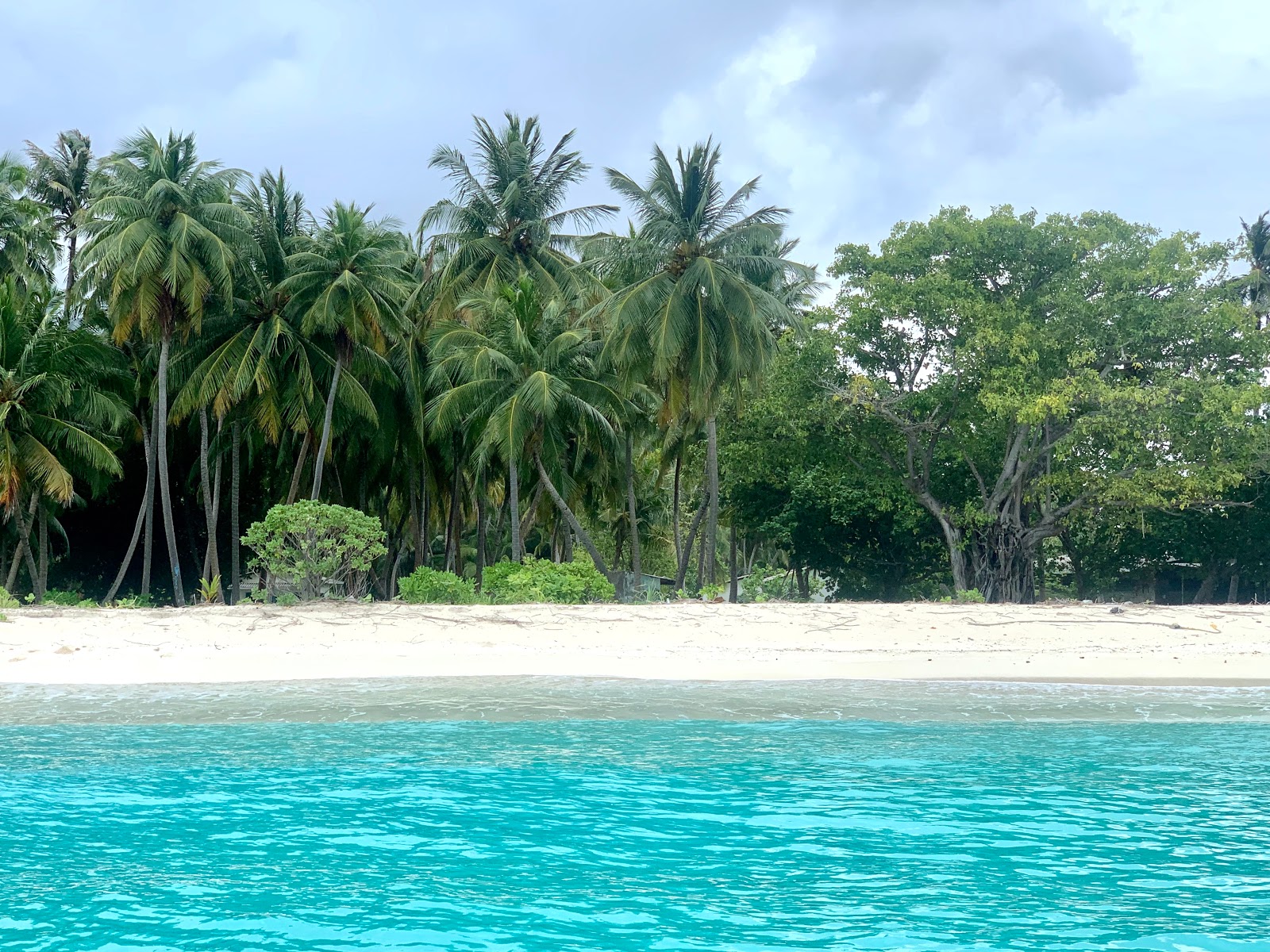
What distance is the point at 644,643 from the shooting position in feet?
57.4

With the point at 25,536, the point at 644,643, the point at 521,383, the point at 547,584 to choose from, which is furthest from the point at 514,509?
the point at 25,536

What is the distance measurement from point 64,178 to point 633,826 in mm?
38247

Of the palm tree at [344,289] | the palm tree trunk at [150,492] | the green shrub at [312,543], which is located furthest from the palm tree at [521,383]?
the palm tree trunk at [150,492]

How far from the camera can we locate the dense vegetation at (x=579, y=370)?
2667cm

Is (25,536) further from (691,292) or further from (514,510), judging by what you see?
(691,292)

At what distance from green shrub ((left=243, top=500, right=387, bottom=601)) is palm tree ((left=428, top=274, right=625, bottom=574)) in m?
6.27

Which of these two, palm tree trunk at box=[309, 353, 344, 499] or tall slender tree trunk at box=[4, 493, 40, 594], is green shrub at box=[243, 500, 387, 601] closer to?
palm tree trunk at box=[309, 353, 344, 499]

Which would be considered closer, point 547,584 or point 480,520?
point 547,584

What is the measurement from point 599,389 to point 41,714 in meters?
18.1

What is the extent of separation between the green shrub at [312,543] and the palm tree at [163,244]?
23.6 ft

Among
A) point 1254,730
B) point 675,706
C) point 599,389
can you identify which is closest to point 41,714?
point 675,706

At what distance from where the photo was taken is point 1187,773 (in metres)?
9.13

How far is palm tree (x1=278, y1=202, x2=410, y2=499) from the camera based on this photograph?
27.1 metres

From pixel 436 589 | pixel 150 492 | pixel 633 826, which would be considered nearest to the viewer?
pixel 633 826
